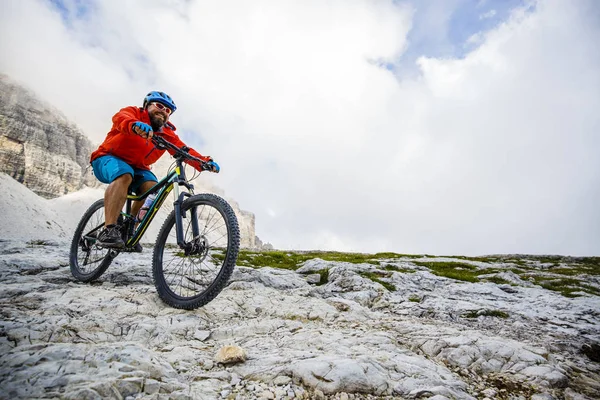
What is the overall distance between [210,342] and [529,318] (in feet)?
26.3

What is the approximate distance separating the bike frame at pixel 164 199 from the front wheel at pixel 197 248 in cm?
7

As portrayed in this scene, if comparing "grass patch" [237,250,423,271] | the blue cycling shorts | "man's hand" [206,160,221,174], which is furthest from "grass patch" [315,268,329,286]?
the blue cycling shorts

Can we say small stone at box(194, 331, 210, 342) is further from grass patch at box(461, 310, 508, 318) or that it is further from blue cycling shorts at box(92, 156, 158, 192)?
grass patch at box(461, 310, 508, 318)

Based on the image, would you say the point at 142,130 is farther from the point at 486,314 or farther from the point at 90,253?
the point at 486,314

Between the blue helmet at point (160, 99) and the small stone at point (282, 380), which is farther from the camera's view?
the blue helmet at point (160, 99)

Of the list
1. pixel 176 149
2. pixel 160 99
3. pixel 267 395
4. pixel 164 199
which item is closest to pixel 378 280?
pixel 164 199

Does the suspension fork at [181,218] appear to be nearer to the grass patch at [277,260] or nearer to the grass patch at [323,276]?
the grass patch at [323,276]

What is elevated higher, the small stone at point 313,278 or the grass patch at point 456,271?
the grass patch at point 456,271

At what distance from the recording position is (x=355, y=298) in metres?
8.98

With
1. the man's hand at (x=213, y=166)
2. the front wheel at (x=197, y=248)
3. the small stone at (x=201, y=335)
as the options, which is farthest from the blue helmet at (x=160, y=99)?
the small stone at (x=201, y=335)

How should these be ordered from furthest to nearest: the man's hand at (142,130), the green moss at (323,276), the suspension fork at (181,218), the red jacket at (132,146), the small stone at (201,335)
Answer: the green moss at (323,276) < the red jacket at (132,146) < the suspension fork at (181,218) < the man's hand at (142,130) < the small stone at (201,335)

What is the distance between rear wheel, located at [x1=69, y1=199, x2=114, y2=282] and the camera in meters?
7.92

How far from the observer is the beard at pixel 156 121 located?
7621 mm

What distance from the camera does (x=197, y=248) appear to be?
5.96 metres
